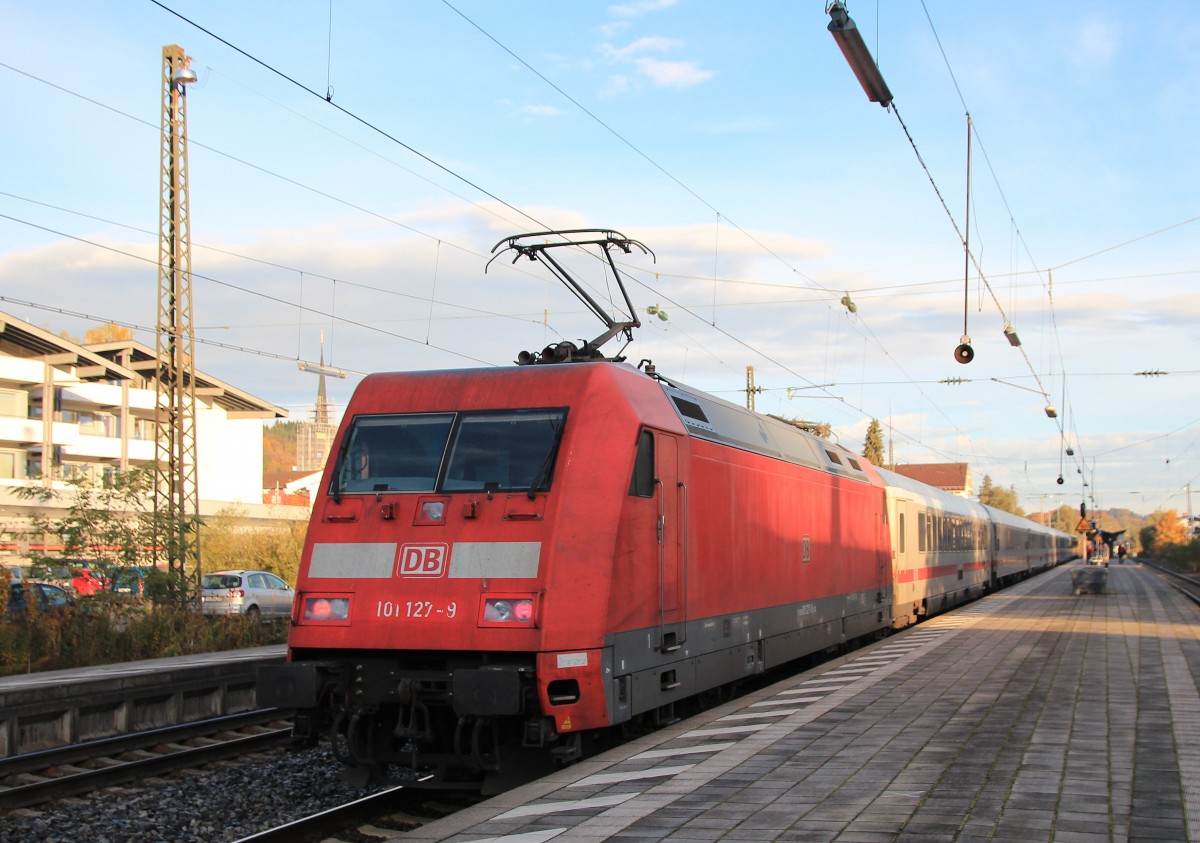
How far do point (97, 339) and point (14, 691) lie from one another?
6365 centimetres

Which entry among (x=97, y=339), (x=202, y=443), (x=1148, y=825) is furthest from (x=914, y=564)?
(x=97, y=339)

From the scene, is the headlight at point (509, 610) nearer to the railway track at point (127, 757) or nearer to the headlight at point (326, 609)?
the headlight at point (326, 609)

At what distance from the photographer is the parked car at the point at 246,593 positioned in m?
25.2

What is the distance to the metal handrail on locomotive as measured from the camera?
8.51 metres

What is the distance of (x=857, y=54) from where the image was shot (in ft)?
28.0

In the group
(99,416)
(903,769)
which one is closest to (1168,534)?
(99,416)

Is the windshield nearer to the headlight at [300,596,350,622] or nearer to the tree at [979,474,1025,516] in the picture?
the headlight at [300,596,350,622]

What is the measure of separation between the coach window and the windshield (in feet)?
2.38

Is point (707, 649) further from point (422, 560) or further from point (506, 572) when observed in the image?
point (422, 560)

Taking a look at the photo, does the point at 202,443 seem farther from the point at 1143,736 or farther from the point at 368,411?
the point at 1143,736

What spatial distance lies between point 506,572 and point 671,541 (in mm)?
1996

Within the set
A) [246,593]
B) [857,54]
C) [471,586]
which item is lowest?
[246,593]

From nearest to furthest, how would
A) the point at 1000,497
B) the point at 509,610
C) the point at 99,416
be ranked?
the point at 509,610 < the point at 99,416 < the point at 1000,497

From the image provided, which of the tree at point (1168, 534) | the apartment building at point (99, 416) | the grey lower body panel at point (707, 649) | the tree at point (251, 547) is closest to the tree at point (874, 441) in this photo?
the tree at point (1168, 534)
